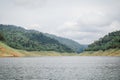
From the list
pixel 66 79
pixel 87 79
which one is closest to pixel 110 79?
pixel 87 79

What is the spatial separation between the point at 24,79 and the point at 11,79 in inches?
151

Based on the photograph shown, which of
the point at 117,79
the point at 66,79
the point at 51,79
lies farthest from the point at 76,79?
the point at 117,79

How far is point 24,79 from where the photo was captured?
245 ft

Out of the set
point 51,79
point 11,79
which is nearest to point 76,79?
point 51,79

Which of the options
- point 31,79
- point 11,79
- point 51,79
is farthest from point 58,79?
point 11,79

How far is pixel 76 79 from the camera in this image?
247 feet

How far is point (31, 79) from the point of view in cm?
7531

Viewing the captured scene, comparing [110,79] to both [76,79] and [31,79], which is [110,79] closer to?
[76,79]

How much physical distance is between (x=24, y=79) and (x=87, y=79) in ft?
62.2

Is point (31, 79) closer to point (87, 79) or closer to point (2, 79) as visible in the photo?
point (2, 79)

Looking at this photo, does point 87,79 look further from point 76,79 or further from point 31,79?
point 31,79

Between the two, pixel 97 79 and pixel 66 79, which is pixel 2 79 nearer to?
pixel 66 79

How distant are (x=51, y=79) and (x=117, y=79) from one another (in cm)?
1968

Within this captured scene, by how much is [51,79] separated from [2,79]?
14560 mm
